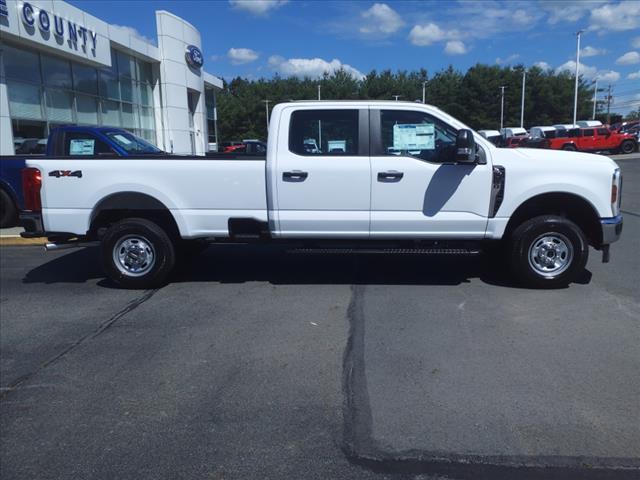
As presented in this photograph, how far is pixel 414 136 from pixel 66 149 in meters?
7.06

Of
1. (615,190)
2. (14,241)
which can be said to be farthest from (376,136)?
(14,241)

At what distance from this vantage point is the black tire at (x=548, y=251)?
6.11m

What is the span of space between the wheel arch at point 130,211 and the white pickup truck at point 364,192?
2cm

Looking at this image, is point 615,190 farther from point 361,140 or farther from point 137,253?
point 137,253

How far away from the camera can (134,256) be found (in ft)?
21.8

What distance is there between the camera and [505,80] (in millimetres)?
83750

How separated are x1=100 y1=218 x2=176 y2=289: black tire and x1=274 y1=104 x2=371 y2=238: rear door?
1438 mm

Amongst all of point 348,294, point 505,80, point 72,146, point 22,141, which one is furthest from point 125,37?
point 505,80

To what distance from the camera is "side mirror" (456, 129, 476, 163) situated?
5734mm

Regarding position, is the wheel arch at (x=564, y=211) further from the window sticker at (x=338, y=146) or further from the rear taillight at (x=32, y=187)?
the rear taillight at (x=32, y=187)

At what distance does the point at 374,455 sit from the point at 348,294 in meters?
3.26

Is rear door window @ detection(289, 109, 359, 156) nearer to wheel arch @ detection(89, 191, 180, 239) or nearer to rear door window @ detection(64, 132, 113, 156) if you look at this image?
wheel arch @ detection(89, 191, 180, 239)

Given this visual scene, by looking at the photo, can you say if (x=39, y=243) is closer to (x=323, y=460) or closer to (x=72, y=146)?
(x=72, y=146)

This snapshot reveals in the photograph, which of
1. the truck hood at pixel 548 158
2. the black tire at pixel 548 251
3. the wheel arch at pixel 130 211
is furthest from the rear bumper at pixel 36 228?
the black tire at pixel 548 251
